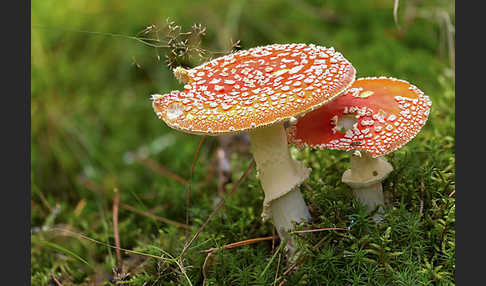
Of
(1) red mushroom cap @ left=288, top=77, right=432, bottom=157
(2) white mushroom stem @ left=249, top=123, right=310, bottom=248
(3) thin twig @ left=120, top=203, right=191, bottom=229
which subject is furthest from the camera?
(3) thin twig @ left=120, top=203, right=191, bottom=229

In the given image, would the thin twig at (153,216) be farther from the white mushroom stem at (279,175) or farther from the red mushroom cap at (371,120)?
the red mushroom cap at (371,120)

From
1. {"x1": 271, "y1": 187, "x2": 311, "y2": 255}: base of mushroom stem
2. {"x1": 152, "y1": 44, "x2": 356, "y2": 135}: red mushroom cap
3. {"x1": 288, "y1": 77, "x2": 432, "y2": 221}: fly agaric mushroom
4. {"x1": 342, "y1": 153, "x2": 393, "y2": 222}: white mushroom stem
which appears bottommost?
{"x1": 271, "y1": 187, "x2": 311, "y2": 255}: base of mushroom stem

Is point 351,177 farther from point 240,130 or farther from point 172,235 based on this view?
point 172,235

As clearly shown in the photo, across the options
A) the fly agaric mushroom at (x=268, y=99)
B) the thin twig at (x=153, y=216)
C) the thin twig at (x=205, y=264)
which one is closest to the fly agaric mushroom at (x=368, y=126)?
the fly agaric mushroom at (x=268, y=99)

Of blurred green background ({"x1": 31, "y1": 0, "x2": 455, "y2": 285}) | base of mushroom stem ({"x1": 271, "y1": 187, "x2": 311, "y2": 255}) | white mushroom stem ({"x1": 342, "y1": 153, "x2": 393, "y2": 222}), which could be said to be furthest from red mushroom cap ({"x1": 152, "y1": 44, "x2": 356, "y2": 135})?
base of mushroom stem ({"x1": 271, "y1": 187, "x2": 311, "y2": 255})

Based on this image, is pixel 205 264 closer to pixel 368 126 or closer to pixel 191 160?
pixel 368 126

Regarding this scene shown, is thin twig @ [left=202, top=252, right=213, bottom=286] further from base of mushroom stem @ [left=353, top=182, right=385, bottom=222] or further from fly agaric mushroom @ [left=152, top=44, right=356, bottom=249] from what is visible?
base of mushroom stem @ [left=353, top=182, right=385, bottom=222]

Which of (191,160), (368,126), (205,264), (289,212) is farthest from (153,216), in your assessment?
(368,126)

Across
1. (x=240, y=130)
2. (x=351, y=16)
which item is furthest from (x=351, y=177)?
(x=351, y=16)
